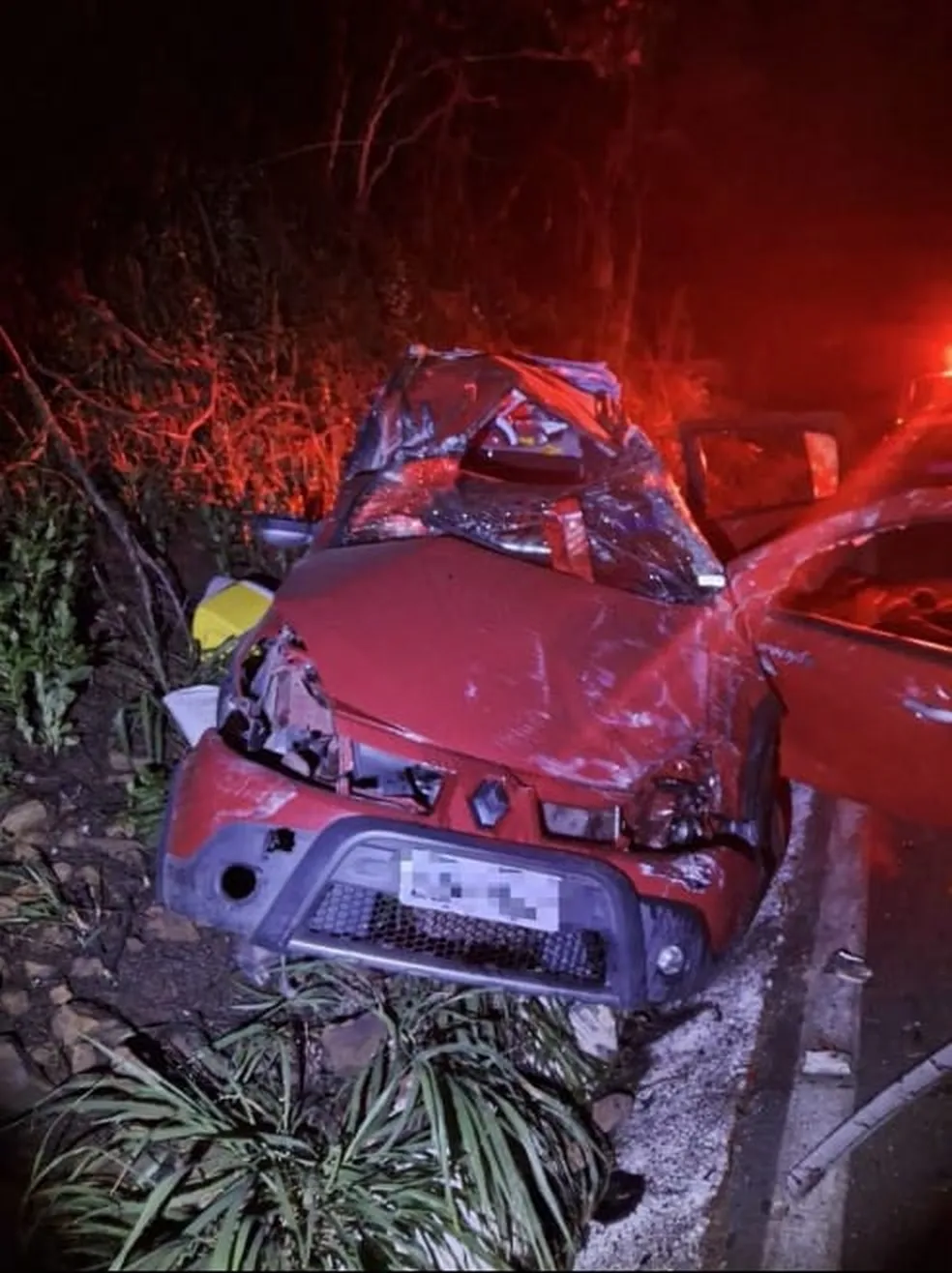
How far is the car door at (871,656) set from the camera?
431 cm

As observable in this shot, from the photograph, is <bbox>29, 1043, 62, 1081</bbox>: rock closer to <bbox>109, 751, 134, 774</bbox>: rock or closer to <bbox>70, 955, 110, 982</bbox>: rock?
<bbox>70, 955, 110, 982</bbox>: rock

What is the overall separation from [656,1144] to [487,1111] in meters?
0.50

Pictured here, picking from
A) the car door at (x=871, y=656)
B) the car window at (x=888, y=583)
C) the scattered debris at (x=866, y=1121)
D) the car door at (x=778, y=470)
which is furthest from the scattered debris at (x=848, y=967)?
the car door at (x=778, y=470)

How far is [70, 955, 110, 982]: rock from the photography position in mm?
3908

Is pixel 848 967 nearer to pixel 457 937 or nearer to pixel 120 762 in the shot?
pixel 457 937

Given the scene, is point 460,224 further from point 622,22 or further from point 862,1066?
point 862,1066

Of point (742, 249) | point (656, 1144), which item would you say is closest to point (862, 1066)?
point (656, 1144)

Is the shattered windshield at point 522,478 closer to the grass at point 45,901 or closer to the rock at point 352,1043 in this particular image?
the grass at point 45,901

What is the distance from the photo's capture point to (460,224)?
11984mm

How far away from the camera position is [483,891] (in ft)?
11.4

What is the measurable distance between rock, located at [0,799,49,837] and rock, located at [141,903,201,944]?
56cm

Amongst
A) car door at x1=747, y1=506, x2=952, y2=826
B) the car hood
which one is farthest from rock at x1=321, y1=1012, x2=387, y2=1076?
car door at x1=747, y1=506, x2=952, y2=826

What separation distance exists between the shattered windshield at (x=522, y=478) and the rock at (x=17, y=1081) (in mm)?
1899

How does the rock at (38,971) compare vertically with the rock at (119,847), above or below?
below
